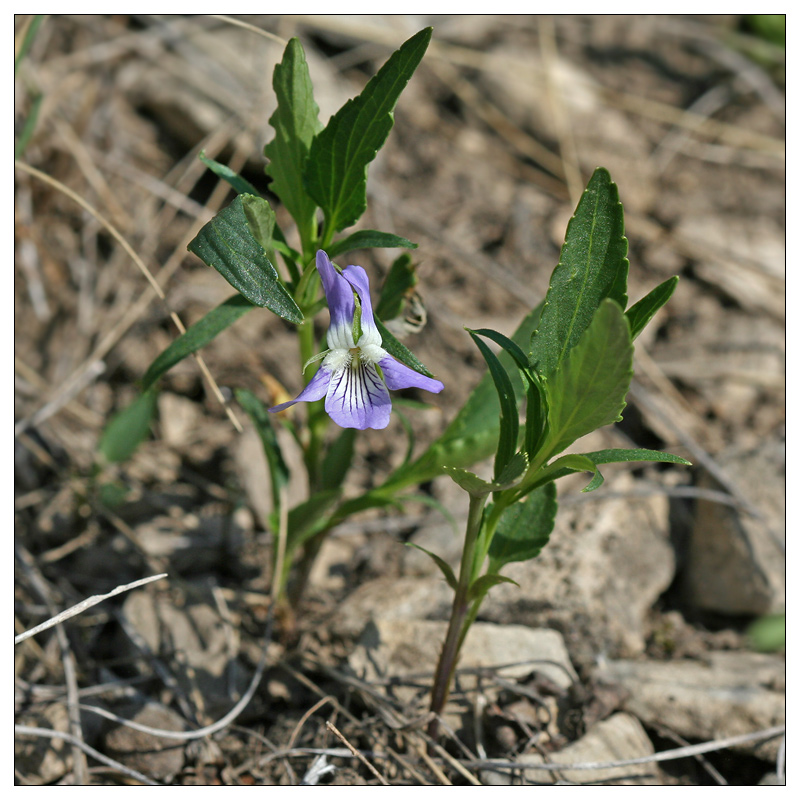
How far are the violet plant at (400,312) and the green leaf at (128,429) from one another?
2.63 ft

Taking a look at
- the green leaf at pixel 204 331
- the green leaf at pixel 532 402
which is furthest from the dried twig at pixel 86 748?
the green leaf at pixel 532 402

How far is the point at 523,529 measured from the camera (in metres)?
1.78

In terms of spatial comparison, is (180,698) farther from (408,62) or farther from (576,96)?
(576,96)

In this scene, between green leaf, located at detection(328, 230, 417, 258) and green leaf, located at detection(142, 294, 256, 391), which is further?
green leaf, located at detection(142, 294, 256, 391)

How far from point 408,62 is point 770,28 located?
3.44m

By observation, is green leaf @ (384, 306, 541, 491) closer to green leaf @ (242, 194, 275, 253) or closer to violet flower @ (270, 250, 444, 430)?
violet flower @ (270, 250, 444, 430)

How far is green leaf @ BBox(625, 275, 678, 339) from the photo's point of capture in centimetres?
143

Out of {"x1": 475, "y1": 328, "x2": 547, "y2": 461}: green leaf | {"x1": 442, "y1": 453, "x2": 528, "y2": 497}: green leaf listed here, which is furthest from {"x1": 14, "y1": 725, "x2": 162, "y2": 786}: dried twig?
{"x1": 475, "y1": 328, "x2": 547, "y2": 461}: green leaf

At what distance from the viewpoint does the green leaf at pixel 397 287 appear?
1.79 meters

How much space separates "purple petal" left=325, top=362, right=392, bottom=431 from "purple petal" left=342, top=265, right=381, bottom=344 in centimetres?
6

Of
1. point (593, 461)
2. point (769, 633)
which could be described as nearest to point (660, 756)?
point (769, 633)

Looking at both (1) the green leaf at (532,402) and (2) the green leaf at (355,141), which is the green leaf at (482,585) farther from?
(2) the green leaf at (355,141)

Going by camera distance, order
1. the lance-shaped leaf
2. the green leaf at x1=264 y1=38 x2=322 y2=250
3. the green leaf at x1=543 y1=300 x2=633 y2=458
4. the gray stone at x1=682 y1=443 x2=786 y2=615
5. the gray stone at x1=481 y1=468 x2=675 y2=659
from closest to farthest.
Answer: the green leaf at x1=543 y1=300 x2=633 y2=458, the lance-shaped leaf, the green leaf at x1=264 y1=38 x2=322 y2=250, the gray stone at x1=481 y1=468 x2=675 y2=659, the gray stone at x1=682 y1=443 x2=786 y2=615

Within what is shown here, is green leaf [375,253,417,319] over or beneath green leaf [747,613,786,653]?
over
